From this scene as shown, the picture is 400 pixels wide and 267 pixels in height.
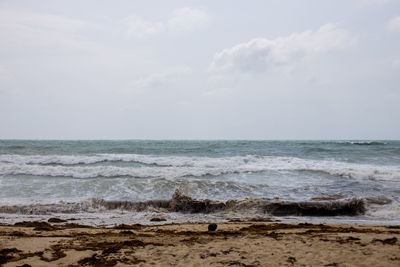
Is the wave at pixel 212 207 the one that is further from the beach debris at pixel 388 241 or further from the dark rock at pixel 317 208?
the beach debris at pixel 388 241

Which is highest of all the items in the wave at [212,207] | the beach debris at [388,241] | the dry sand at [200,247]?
the beach debris at [388,241]

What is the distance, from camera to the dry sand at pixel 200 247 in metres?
4.65

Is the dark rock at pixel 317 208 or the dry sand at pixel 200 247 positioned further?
the dark rock at pixel 317 208

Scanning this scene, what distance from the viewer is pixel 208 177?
16109 millimetres

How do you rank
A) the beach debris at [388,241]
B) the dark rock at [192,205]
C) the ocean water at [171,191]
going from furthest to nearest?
the dark rock at [192,205]
the ocean water at [171,191]
the beach debris at [388,241]

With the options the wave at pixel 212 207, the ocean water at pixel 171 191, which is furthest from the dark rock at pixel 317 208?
the ocean water at pixel 171 191

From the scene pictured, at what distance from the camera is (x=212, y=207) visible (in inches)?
393

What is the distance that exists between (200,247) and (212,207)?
469 cm

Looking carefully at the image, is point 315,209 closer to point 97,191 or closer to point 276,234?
point 276,234

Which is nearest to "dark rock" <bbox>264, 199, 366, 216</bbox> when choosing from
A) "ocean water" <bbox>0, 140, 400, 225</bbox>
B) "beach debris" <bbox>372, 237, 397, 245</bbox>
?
"ocean water" <bbox>0, 140, 400, 225</bbox>

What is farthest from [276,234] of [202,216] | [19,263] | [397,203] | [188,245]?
[397,203]

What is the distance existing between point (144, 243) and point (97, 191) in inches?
293

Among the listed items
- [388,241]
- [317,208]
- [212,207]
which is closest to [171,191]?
[212,207]

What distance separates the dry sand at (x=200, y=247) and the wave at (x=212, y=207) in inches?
102
